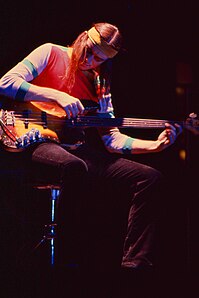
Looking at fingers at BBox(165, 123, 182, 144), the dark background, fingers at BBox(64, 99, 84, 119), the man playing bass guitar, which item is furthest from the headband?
fingers at BBox(165, 123, 182, 144)

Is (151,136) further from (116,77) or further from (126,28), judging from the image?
(126,28)

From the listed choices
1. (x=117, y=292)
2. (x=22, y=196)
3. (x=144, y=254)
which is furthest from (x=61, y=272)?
(x=22, y=196)

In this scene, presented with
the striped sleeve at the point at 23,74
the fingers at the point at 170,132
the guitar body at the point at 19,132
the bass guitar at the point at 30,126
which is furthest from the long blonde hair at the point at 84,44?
the fingers at the point at 170,132

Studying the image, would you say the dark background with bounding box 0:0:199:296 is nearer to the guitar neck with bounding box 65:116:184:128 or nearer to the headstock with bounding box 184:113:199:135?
the headstock with bounding box 184:113:199:135

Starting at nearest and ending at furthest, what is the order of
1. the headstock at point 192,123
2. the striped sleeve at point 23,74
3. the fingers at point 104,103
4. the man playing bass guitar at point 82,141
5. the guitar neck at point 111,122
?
the man playing bass guitar at point 82,141
the striped sleeve at point 23,74
the guitar neck at point 111,122
the fingers at point 104,103
the headstock at point 192,123

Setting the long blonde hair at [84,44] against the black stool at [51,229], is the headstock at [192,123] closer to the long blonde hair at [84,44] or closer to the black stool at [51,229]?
the long blonde hair at [84,44]

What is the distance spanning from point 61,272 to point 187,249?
1.07 m

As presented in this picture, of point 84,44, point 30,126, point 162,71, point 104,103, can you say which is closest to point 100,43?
point 84,44

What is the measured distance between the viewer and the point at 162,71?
113 inches

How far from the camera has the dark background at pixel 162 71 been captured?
8.77 feet

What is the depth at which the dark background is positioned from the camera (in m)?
2.67

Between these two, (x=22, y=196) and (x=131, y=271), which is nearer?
(x=131, y=271)

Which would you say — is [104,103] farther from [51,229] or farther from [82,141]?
[51,229]

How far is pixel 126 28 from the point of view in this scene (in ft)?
9.10
